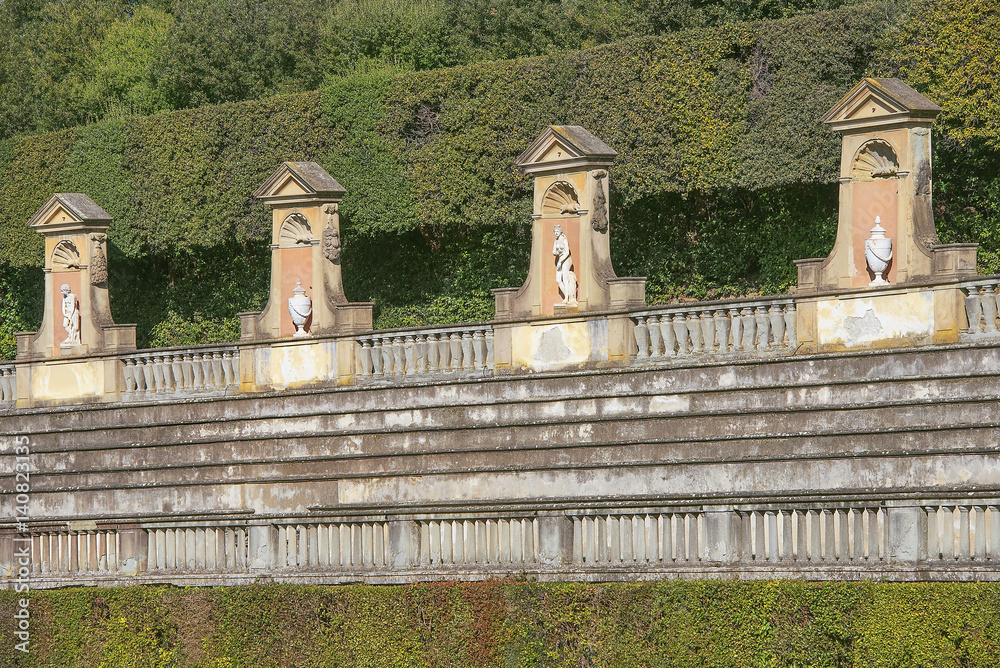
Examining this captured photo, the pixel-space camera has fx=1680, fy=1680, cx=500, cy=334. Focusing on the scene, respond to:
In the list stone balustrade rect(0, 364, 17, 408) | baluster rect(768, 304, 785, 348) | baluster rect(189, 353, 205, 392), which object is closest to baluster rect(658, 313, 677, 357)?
baluster rect(768, 304, 785, 348)

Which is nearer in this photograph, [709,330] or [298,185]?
[709,330]

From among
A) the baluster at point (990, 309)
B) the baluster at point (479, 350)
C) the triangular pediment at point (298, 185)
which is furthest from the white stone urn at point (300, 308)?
the baluster at point (990, 309)

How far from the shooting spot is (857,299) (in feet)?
66.1

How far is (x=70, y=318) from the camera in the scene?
27.0 metres

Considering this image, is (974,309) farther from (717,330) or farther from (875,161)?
(717,330)

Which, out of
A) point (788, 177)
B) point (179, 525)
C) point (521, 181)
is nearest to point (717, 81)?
point (788, 177)

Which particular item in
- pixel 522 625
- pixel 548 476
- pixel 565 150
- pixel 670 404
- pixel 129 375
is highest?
pixel 565 150

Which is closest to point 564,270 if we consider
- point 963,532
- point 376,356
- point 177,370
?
point 376,356

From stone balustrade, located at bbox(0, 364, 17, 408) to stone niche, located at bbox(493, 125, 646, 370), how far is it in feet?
30.2

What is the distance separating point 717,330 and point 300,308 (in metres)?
6.76

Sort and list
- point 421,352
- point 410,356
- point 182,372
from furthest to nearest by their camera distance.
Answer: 1. point 182,372
2. point 410,356
3. point 421,352

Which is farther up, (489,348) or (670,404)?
(489,348)

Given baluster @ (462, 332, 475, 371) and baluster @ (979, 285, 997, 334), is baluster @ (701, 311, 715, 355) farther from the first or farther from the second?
baluster @ (462, 332, 475, 371)

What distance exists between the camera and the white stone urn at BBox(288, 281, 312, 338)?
24703 mm
